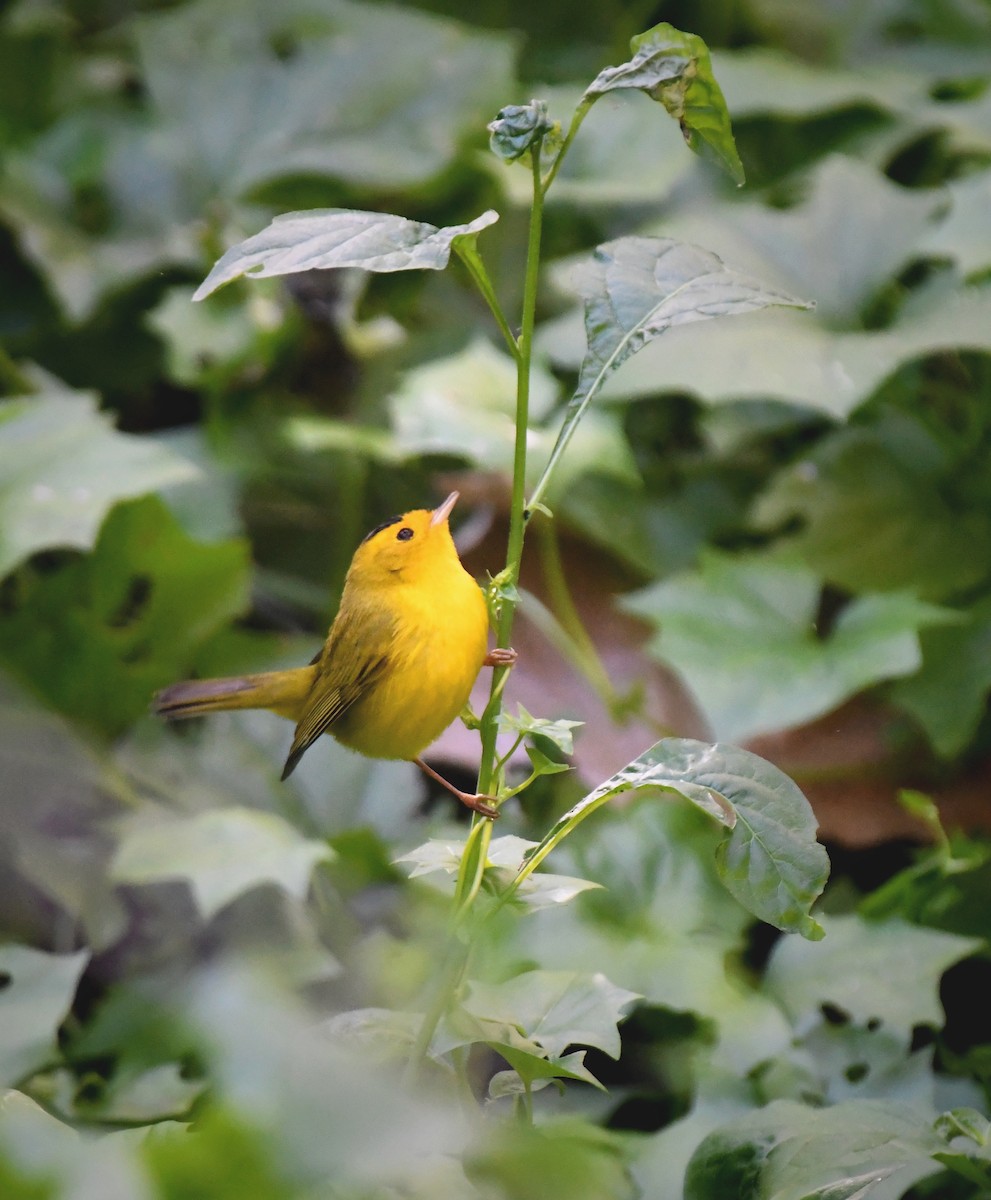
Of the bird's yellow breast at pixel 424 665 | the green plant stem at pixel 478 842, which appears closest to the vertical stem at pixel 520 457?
the green plant stem at pixel 478 842

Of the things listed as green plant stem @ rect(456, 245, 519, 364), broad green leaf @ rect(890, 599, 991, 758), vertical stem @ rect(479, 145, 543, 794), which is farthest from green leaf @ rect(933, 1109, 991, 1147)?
broad green leaf @ rect(890, 599, 991, 758)

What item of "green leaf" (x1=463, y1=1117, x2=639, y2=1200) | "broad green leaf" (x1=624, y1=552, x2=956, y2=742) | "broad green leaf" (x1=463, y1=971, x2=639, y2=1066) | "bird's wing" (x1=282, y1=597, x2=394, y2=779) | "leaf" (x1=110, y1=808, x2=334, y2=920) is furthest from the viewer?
"broad green leaf" (x1=624, y1=552, x2=956, y2=742)

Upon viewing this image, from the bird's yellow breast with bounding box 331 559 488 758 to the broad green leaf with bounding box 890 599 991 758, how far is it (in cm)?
124

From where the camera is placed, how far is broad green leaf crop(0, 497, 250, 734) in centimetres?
262

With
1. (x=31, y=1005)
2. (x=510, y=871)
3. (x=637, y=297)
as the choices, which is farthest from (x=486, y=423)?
(x=510, y=871)

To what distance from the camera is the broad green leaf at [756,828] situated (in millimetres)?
1081

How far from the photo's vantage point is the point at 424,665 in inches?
58.4

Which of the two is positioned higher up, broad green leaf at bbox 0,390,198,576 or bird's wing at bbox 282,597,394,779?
bird's wing at bbox 282,597,394,779

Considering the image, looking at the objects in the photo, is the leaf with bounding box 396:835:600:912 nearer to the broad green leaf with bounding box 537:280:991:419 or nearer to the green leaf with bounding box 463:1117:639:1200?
the green leaf with bounding box 463:1117:639:1200

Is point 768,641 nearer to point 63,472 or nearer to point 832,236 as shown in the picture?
point 832,236

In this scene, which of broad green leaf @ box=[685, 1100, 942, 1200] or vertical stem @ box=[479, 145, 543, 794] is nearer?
vertical stem @ box=[479, 145, 543, 794]

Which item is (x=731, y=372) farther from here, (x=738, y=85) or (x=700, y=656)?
(x=738, y=85)

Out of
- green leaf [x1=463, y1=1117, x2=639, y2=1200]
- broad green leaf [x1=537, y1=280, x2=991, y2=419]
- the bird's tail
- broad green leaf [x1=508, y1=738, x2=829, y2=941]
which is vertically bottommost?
the bird's tail

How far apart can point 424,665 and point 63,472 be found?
129 cm
